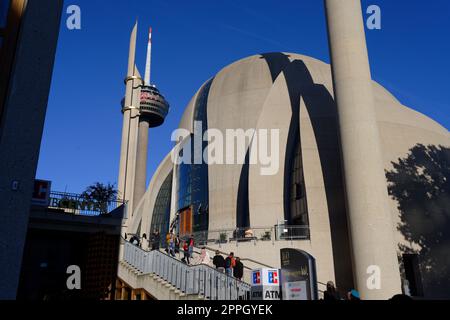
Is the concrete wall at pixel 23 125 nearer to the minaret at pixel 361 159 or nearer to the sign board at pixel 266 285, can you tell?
the sign board at pixel 266 285

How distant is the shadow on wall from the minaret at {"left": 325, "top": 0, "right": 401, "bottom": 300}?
4.01 m

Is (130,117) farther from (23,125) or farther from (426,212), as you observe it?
(23,125)

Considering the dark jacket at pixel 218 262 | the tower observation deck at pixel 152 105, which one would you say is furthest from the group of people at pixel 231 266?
the tower observation deck at pixel 152 105

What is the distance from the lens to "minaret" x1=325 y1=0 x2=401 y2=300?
2045 cm

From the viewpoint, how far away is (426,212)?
25594 millimetres

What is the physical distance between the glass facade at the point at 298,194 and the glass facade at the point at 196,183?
386 inches

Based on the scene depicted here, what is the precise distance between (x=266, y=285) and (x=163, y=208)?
39.1m

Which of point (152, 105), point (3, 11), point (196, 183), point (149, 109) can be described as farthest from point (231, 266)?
point (152, 105)

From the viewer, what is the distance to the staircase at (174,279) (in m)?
12.8

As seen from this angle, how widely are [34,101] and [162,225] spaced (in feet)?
126

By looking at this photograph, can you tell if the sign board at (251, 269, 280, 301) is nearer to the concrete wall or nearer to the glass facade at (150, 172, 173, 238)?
the concrete wall
